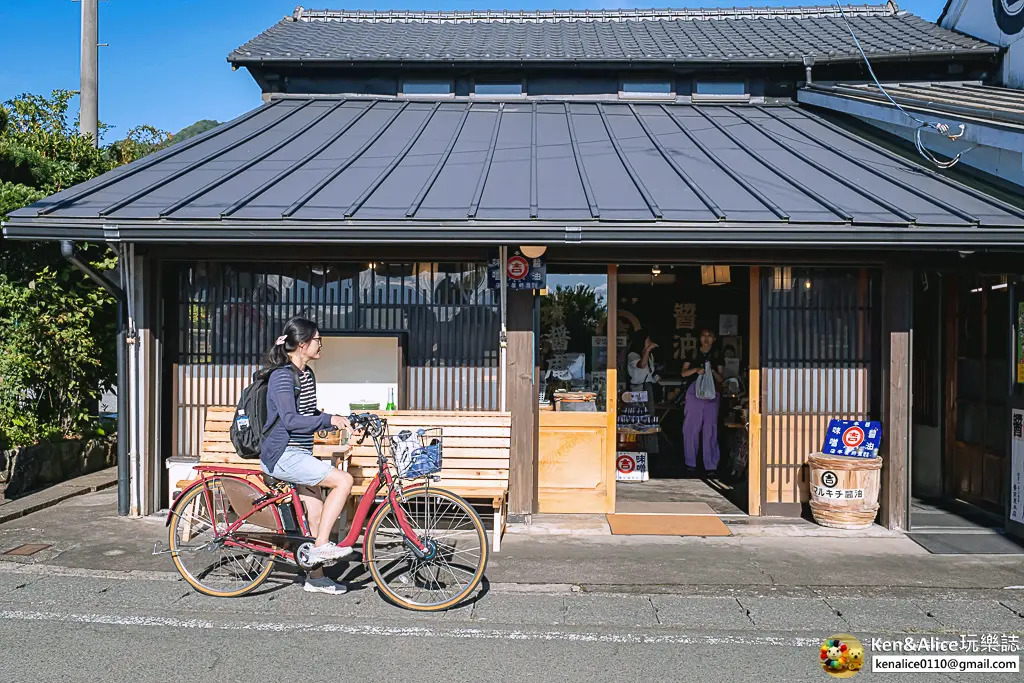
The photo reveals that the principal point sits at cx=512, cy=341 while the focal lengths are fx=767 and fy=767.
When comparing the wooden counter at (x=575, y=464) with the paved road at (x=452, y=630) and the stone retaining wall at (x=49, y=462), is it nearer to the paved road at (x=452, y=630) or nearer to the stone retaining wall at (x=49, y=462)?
the paved road at (x=452, y=630)

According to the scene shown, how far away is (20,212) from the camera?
276 inches

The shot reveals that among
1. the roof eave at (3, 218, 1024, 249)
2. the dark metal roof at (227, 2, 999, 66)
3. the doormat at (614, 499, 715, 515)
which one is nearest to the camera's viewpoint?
the roof eave at (3, 218, 1024, 249)

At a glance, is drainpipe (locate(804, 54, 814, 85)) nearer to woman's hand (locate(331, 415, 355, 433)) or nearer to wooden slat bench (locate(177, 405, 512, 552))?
wooden slat bench (locate(177, 405, 512, 552))

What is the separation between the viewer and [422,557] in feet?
18.1

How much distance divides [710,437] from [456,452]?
16.2 feet

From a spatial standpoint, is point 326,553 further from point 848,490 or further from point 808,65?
point 808,65

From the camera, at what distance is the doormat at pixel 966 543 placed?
714 centimetres

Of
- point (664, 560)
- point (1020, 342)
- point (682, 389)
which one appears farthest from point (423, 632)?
point (682, 389)

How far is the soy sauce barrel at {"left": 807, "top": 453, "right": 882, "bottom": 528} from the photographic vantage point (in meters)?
7.79

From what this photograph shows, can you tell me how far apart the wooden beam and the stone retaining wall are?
8.27 m

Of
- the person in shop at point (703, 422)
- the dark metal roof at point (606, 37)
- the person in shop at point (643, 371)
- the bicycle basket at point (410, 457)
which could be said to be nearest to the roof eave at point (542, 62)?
the dark metal roof at point (606, 37)

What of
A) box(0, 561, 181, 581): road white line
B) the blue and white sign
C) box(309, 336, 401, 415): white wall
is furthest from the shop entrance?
box(0, 561, 181, 581): road white line

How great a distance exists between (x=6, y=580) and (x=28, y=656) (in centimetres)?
181

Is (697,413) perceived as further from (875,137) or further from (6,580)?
(6,580)
